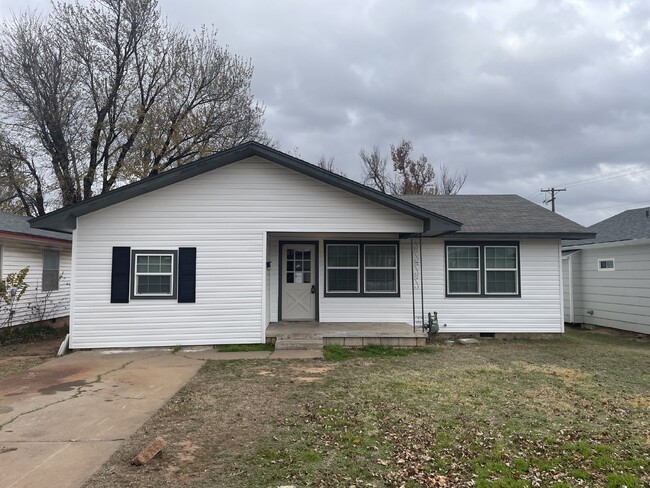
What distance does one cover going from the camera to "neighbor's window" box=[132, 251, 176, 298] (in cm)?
1022

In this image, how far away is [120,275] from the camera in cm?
1010

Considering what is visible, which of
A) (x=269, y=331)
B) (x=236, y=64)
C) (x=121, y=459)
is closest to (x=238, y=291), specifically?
(x=269, y=331)

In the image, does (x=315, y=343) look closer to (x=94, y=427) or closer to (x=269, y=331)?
(x=269, y=331)

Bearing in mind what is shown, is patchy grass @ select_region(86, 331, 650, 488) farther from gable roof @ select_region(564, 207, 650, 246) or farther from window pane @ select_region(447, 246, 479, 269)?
gable roof @ select_region(564, 207, 650, 246)

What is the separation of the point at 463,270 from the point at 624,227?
269 inches

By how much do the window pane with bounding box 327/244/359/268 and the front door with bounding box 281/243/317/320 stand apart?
0.45m

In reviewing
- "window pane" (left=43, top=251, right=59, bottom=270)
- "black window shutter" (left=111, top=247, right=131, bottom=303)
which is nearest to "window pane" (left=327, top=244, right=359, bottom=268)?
"black window shutter" (left=111, top=247, right=131, bottom=303)

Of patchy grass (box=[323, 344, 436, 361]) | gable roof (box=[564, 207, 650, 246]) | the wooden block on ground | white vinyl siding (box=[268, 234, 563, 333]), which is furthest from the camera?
gable roof (box=[564, 207, 650, 246])

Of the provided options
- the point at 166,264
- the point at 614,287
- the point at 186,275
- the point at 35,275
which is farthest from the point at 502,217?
the point at 35,275

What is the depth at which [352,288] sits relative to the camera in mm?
11914

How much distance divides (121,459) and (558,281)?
36.5 ft

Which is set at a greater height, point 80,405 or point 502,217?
point 502,217

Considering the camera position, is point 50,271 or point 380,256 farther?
point 50,271

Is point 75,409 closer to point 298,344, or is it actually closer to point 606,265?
point 298,344
